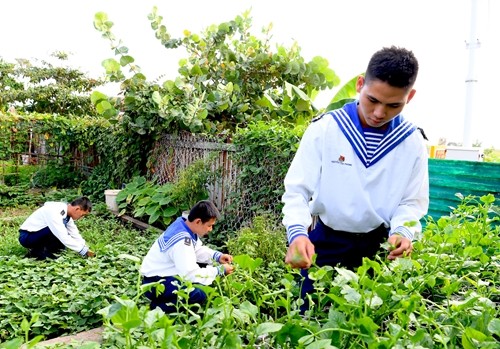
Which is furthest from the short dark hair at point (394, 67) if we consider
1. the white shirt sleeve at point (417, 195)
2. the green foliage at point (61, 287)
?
the green foliage at point (61, 287)

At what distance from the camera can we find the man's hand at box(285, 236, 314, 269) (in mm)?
1459

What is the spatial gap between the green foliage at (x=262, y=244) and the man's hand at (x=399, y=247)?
9.09 ft

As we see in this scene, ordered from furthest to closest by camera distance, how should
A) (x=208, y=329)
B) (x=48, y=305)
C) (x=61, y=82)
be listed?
(x=61, y=82)
(x=48, y=305)
(x=208, y=329)

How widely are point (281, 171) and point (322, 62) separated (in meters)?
3.53

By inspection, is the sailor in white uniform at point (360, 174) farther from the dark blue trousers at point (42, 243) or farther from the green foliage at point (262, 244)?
the dark blue trousers at point (42, 243)

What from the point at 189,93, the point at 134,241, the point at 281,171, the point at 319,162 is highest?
the point at 189,93

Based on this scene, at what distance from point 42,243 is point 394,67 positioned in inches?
192

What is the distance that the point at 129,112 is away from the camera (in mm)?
8289

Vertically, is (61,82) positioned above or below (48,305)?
above

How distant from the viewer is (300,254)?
4.86 feet

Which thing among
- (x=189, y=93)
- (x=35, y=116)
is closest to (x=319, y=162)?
(x=189, y=93)

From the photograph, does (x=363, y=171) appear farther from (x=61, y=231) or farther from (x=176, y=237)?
(x=61, y=231)

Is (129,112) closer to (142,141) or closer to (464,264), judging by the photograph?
(142,141)

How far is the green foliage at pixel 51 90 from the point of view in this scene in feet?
65.9
